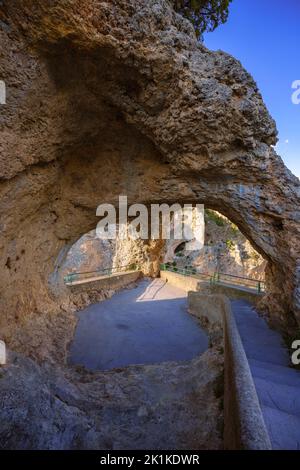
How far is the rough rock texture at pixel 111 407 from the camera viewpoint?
3.15 m

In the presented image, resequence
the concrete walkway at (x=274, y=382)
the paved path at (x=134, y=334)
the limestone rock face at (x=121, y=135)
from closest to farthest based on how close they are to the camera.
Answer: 1. the concrete walkway at (x=274, y=382)
2. the limestone rock face at (x=121, y=135)
3. the paved path at (x=134, y=334)

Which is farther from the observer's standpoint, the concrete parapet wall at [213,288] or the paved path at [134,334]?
the concrete parapet wall at [213,288]

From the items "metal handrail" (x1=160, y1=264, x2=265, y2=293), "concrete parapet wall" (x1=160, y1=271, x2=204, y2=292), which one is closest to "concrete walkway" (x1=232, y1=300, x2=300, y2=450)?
"metal handrail" (x1=160, y1=264, x2=265, y2=293)

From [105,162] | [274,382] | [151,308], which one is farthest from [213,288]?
[105,162]

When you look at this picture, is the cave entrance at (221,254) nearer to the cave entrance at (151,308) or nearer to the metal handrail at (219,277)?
the cave entrance at (151,308)

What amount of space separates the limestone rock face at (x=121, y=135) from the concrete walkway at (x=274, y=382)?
72 centimetres

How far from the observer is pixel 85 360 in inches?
226

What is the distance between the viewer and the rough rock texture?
3.15 m

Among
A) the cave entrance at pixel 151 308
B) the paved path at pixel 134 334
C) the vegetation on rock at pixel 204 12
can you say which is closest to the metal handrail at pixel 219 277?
the cave entrance at pixel 151 308

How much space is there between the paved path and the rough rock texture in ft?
2.55

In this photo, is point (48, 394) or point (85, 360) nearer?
point (48, 394)
